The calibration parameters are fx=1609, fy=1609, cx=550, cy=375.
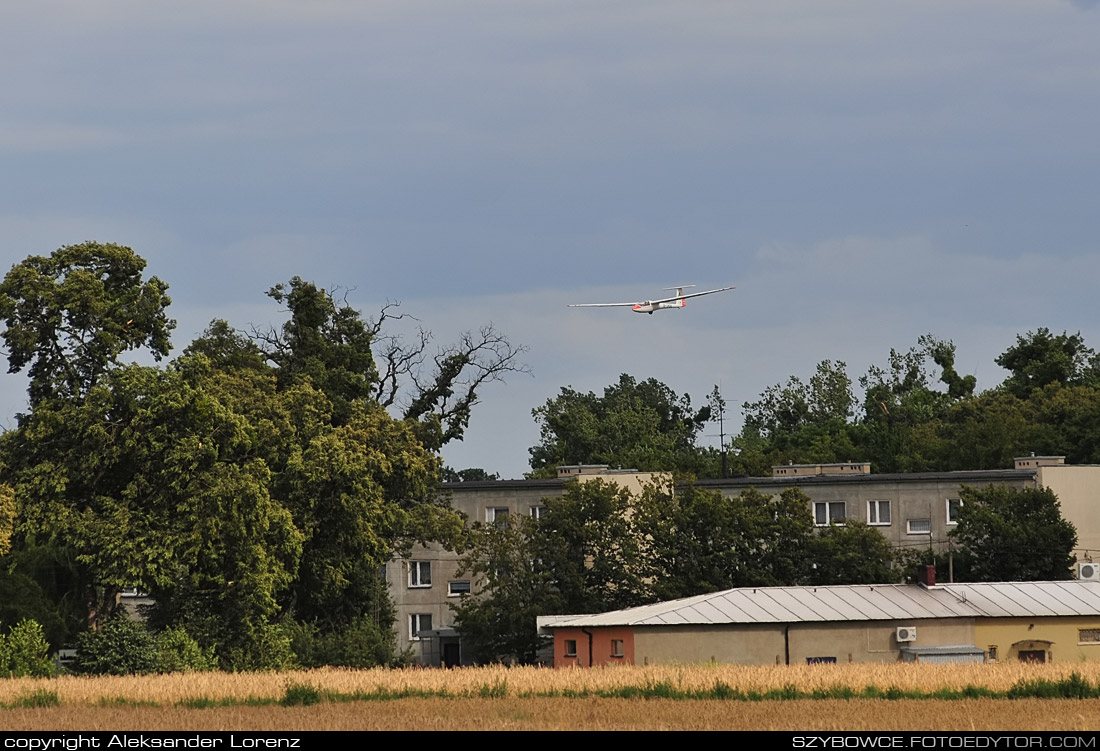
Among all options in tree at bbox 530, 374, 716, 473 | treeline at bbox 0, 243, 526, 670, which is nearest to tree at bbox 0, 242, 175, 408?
treeline at bbox 0, 243, 526, 670

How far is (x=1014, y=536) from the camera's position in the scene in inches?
3034

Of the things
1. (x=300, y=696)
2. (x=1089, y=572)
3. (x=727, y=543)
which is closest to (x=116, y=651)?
(x=300, y=696)

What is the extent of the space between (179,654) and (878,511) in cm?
4324

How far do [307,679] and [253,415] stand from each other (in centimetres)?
2749

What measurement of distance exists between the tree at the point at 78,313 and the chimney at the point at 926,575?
108 feet

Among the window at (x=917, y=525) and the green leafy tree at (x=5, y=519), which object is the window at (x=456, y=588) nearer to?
the window at (x=917, y=525)

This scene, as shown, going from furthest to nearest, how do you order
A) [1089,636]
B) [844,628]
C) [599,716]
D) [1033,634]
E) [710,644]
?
[1089,636] < [1033,634] < [844,628] < [710,644] < [599,716]

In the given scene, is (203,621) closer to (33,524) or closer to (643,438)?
(33,524)

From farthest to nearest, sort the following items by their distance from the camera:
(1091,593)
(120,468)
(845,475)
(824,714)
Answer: (845,475) → (1091,593) → (120,468) → (824,714)

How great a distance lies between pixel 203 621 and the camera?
61.3m

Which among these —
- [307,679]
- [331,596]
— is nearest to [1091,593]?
[331,596]

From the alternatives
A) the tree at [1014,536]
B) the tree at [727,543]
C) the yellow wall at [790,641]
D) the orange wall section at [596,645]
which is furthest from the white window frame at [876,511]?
the orange wall section at [596,645]

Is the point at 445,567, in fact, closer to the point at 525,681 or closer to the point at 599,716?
the point at 525,681

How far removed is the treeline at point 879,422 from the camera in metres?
113
